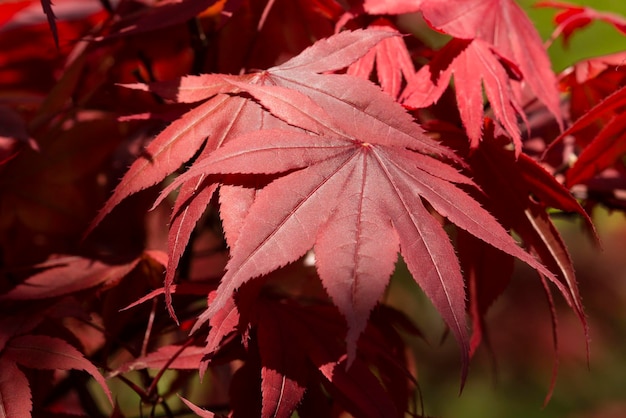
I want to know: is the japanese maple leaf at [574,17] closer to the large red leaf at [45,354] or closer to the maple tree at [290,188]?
the maple tree at [290,188]

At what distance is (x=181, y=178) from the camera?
48 centimetres

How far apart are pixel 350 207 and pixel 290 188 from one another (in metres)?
0.04

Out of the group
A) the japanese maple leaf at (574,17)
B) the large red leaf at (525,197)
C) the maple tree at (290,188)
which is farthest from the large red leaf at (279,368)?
the japanese maple leaf at (574,17)

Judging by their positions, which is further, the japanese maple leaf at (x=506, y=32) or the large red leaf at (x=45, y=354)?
the japanese maple leaf at (x=506, y=32)

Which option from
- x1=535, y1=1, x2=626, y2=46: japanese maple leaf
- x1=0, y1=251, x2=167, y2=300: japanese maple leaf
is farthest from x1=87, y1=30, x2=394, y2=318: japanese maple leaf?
x1=535, y1=1, x2=626, y2=46: japanese maple leaf

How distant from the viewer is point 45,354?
0.54 metres

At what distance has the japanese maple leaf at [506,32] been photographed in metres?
0.65

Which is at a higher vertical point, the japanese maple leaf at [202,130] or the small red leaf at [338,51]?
the small red leaf at [338,51]

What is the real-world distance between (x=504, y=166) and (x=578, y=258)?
305cm

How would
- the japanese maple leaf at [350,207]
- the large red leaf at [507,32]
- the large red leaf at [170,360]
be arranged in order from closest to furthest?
the japanese maple leaf at [350,207] < the large red leaf at [170,360] < the large red leaf at [507,32]

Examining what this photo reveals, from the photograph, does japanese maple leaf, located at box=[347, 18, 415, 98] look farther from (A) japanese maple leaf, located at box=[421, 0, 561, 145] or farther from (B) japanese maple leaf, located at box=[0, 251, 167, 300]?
(B) japanese maple leaf, located at box=[0, 251, 167, 300]

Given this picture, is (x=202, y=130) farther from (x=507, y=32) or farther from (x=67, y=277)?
(x=507, y=32)

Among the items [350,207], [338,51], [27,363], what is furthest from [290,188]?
[27,363]

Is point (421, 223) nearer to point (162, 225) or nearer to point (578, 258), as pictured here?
point (162, 225)
